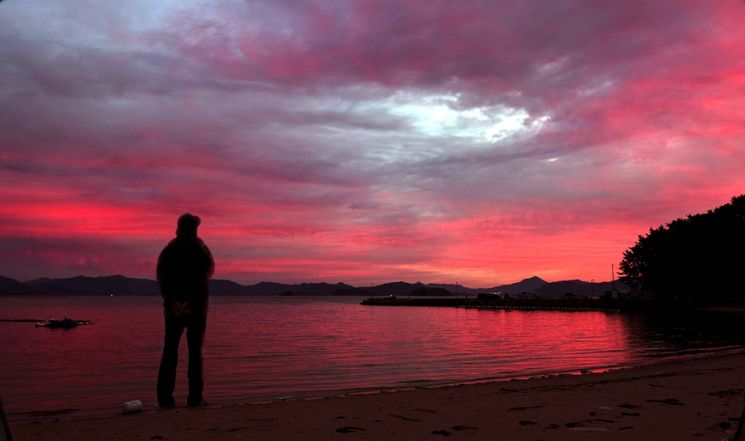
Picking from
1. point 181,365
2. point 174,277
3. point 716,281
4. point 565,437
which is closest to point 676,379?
point 565,437

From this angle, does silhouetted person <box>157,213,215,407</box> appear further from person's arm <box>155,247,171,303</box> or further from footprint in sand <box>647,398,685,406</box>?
footprint in sand <box>647,398,685,406</box>

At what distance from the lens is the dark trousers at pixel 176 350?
8803 mm

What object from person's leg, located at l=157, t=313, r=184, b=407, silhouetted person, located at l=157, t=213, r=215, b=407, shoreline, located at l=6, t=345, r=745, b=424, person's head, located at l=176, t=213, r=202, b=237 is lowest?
shoreline, located at l=6, t=345, r=745, b=424

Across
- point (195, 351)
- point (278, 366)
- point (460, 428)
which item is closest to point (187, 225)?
point (195, 351)

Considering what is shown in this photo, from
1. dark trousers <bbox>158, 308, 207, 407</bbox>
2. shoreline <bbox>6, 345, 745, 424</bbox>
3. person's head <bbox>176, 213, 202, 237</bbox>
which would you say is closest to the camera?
person's head <bbox>176, 213, 202, 237</bbox>

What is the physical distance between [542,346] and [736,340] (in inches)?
462

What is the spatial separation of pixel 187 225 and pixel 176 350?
8.00 feet

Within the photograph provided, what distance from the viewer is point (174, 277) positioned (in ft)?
27.6

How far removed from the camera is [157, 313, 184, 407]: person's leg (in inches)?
348

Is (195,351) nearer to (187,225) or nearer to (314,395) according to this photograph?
(187,225)

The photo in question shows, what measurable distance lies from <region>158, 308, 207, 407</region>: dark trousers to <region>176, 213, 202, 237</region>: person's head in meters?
1.32

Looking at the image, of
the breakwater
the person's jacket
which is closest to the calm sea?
the person's jacket

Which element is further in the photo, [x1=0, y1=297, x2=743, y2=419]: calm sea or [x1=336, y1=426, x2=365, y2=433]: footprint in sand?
[x1=0, y1=297, x2=743, y2=419]: calm sea

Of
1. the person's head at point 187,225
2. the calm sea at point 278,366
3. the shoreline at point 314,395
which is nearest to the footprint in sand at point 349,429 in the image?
the person's head at point 187,225
